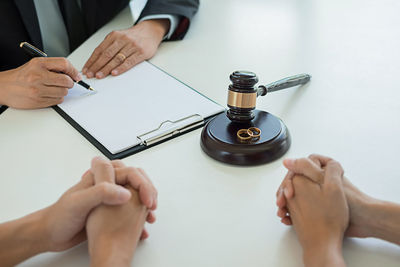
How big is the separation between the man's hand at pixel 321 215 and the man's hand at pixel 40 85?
26.4 inches

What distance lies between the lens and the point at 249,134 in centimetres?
93

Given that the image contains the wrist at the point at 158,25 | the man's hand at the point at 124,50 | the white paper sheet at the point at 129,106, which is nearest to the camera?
the white paper sheet at the point at 129,106

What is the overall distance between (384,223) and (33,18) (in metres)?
1.21

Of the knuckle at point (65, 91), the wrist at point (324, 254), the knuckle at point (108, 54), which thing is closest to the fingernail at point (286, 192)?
the wrist at point (324, 254)

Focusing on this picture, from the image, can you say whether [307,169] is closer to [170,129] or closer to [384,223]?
[384,223]

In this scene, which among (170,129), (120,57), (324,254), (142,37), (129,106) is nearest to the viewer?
(324,254)

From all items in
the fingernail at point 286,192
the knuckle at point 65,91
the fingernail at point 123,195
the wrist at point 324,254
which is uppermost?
the fingernail at point 123,195

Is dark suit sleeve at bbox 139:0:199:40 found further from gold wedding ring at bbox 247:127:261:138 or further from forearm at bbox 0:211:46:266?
forearm at bbox 0:211:46:266

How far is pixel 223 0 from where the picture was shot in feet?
6.18

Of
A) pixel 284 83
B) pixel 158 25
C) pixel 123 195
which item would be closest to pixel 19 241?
pixel 123 195

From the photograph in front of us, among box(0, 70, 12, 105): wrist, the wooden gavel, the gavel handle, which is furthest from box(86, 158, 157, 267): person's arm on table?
box(0, 70, 12, 105): wrist

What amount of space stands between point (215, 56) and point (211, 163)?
0.58 m

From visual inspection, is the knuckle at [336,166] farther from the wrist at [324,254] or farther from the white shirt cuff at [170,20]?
the white shirt cuff at [170,20]

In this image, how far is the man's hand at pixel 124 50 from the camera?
1.34 meters
